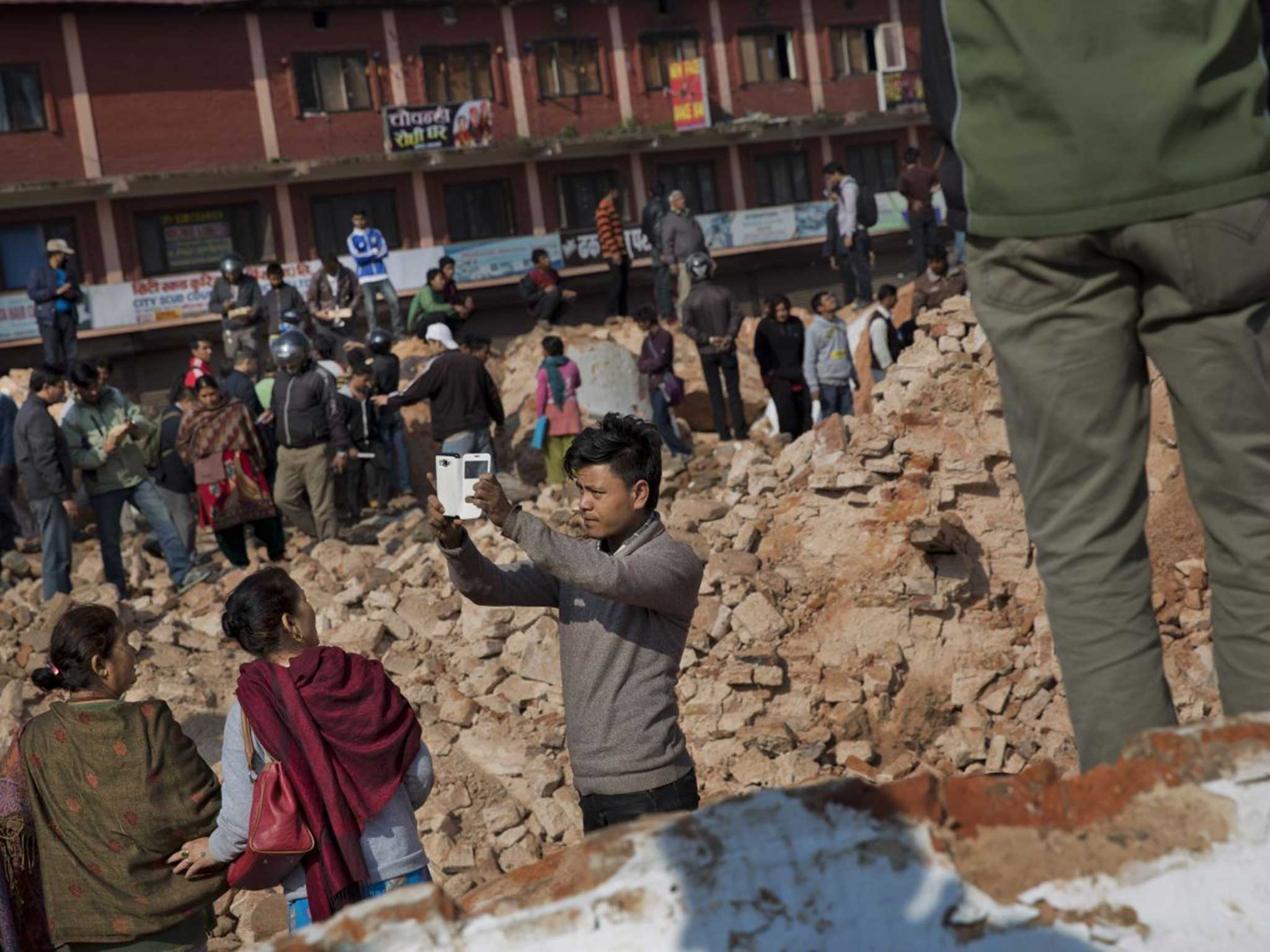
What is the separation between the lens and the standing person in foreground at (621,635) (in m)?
3.65

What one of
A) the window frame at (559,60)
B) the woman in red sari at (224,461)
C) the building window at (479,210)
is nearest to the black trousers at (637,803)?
the woman in red sari at (224,461)

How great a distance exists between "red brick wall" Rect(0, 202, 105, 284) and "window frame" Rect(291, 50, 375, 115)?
4703 mm

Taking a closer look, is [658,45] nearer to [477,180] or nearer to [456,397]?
[477,180]

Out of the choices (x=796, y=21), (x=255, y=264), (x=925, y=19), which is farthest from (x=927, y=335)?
(x=796, y=21)

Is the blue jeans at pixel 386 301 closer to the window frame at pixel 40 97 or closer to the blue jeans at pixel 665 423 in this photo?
the blue jeans at pixel 665 423

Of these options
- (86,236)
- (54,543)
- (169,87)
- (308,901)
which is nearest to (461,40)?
(169,87)

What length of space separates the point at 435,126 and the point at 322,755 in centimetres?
2564

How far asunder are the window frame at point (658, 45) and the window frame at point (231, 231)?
30.3 feet

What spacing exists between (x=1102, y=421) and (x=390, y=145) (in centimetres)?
2649

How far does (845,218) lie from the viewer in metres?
20.0

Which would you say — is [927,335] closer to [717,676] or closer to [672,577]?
[717,676]

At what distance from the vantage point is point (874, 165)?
33.1 m

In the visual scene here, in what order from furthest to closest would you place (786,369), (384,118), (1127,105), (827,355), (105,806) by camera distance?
(384,118)
(786,369)
(827,355)
(105,806)
(1127,105)

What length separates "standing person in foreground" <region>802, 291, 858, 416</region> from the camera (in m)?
13.1
